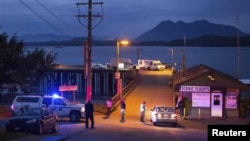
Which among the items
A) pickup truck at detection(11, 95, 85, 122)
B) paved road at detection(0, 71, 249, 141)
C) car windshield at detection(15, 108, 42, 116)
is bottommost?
paved road at detection(0, 71, 249, 141)

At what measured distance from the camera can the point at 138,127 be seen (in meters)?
38.4

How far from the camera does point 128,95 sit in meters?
64.6

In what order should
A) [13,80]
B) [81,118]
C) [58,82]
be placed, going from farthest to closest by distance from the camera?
[58,82] < [81,118] < [13,80]

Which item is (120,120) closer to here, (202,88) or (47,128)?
(202,88)

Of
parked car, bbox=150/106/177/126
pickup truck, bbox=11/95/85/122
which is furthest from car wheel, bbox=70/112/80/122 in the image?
parked car, bbox=150/106/177/126

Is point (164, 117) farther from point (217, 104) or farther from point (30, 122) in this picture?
point (30, 122)

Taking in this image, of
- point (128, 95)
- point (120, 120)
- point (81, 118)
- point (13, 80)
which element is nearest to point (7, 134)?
point (13, 80)

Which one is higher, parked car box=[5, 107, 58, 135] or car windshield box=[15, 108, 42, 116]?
car windshield box=[15, 108, 42, 116]

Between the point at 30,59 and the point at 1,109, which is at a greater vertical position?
the point at 30,59

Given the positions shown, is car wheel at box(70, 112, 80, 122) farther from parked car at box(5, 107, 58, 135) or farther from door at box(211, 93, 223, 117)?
door at box(211, 93, 223, 117)

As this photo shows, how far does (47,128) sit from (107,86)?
83.3m

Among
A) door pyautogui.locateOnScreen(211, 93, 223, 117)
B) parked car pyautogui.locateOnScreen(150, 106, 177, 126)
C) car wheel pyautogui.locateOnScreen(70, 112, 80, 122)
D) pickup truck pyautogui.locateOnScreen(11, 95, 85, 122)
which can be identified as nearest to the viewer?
pickup truck pyautogui.locateOnScreen(11, 95, 85, 122)

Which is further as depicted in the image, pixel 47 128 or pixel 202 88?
pixel 202 88

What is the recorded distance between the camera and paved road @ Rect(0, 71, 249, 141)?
29002 mm
